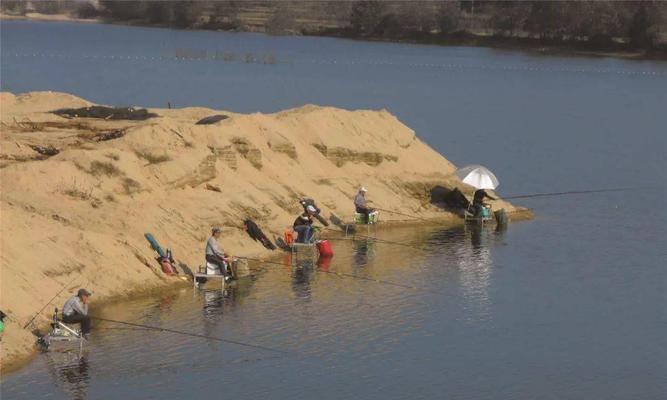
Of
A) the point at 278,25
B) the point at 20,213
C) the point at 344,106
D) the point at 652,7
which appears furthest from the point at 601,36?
the point at 20,213

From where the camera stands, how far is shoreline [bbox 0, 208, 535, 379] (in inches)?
1179

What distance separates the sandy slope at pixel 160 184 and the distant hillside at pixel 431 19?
275 feet

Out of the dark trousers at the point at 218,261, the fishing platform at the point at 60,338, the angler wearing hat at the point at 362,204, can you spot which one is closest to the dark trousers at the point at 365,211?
the angler wearing hat at the point at 362,204

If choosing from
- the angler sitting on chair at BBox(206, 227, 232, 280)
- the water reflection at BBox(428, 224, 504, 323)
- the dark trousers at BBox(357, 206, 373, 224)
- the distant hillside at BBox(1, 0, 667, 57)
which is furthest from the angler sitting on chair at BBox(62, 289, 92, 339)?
the distant hillside at BBox(1, 0, 667, 57)

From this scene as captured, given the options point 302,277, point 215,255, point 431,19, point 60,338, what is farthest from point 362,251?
point 431,19

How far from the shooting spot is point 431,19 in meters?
153

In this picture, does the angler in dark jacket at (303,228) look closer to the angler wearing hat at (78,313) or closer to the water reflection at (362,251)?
the water reflection at (362,251)

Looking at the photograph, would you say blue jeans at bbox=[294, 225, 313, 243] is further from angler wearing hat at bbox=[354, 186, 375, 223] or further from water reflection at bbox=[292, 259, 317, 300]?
angler wearing hat at bbox=[354, 186, 375, 223]

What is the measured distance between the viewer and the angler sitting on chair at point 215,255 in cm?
3681

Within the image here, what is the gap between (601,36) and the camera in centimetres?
13550

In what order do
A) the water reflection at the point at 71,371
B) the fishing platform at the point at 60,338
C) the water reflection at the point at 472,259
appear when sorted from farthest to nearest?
1. the water reflection at the point at 472,259
2. the fishing platform at the point at 60,338
3. the water reflection at the point at 71,371

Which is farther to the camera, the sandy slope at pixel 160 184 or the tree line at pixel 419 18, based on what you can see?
the tree line at pixel 419 18

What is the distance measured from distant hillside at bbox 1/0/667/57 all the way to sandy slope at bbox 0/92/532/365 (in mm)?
83769

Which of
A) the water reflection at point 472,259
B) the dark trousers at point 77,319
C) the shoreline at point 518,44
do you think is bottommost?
the shoreline at point 518,44
